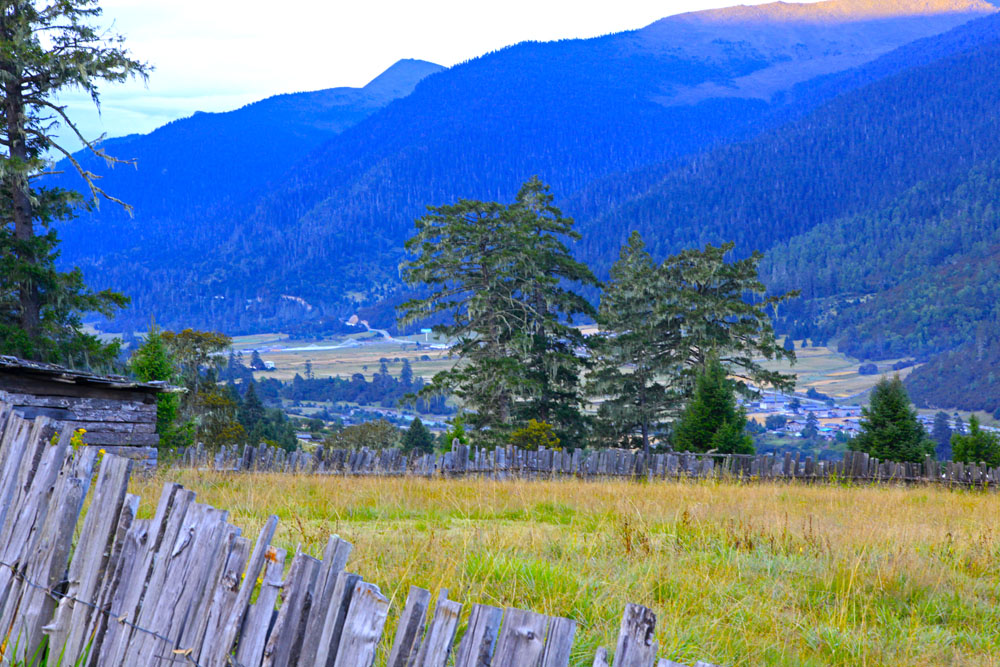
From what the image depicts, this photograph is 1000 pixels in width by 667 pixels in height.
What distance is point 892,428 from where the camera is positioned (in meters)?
23.3

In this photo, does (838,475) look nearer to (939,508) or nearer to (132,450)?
(939,508)

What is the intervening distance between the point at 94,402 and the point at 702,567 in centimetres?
1020

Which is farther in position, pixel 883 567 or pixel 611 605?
pixel 883 567

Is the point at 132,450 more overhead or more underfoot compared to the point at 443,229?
more underfoot

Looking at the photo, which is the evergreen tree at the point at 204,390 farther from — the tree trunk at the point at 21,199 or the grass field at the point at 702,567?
the grass field at the point at 702,567

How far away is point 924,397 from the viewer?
16975 centimetres

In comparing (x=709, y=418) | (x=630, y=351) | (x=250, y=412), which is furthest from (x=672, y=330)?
(x=250, y=412)

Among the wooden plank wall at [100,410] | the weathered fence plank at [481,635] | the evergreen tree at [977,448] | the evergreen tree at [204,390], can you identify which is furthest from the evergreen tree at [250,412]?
the weathered fence plank at [481,635]

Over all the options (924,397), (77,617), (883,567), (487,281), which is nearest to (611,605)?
(883,567)

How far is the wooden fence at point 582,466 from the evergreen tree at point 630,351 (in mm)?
15905

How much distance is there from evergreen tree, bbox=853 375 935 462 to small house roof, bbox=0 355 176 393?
20.2 m

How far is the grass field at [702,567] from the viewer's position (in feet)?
14.3

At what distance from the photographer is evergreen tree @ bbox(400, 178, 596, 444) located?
28234mm

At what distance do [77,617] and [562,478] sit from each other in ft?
40.5
